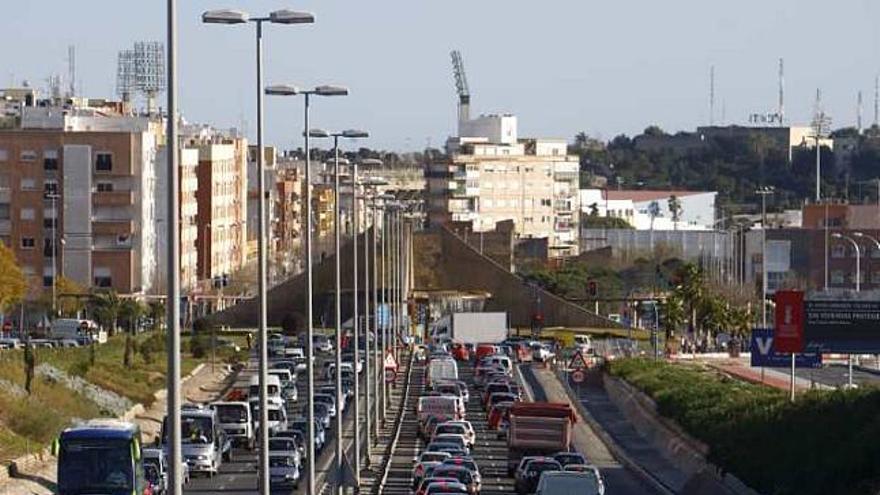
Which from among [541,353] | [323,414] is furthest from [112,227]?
[323,414]

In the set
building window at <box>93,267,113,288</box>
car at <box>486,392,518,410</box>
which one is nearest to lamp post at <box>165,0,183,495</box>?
car at <box>486,392,518,410</box>

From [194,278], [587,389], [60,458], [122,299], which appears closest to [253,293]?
[194,278]

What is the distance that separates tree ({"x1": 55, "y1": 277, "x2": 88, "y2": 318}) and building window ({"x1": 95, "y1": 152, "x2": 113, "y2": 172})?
1060 cm

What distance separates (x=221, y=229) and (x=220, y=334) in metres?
34.5

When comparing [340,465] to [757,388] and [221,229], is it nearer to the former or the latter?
[757,388]

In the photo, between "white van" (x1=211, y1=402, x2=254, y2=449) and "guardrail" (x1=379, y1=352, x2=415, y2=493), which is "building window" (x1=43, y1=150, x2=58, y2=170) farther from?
"white van" (x1=211, y1=402, x2=254, y2=449)

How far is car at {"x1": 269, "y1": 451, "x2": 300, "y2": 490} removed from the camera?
187ft

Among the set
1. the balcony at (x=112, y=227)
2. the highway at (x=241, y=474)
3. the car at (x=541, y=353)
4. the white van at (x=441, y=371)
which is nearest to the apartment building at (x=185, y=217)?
the balcony at (x=112, y=227)

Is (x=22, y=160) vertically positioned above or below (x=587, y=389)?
above

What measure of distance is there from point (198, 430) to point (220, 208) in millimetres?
100394

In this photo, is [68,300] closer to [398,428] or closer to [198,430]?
[398,428]

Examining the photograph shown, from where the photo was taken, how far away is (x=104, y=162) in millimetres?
131500

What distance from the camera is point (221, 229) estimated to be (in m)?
160

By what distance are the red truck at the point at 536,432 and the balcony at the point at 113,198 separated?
7081 cm
